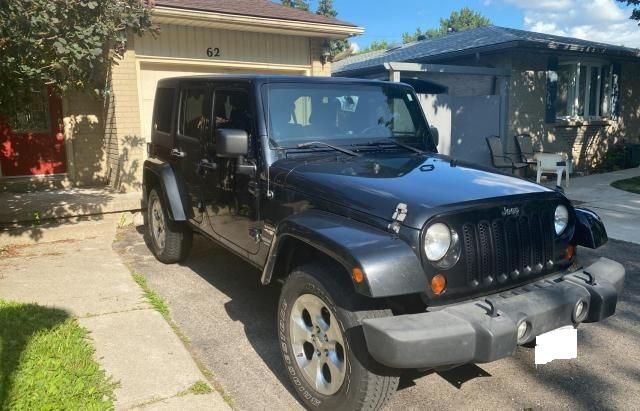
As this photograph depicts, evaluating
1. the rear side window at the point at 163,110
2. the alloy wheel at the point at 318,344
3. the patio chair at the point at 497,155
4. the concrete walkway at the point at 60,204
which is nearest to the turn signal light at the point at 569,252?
the alloy wheel at the point at 318,344

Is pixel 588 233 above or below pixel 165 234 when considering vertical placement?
above

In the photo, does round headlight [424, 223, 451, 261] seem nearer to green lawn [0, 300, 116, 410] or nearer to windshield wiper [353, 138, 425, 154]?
windshield wiper [353, 138, 425, 154]

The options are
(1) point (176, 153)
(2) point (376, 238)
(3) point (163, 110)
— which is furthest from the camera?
(3) point (163, 110)

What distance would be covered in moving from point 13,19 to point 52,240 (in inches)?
126

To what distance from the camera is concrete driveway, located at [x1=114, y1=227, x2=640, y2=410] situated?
315 cm

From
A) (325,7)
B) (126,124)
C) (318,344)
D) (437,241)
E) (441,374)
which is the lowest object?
(441,374)

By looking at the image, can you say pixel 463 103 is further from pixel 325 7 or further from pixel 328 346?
pixel 325 7

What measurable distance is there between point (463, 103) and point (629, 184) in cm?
382

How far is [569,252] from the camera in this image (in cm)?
332

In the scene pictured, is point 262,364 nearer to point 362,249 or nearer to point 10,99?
point 362,249

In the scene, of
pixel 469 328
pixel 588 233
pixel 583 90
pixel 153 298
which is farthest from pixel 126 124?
pixel 583 90

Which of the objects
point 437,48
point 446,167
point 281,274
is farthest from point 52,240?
point 437,48

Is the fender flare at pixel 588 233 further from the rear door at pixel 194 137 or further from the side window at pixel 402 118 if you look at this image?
the rear door at pixel 194 137

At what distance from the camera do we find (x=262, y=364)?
3.58 meters
